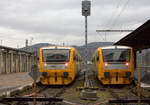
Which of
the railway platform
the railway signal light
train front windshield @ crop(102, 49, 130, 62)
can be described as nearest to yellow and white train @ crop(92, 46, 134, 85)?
train front windshield @ crop(102, 49, 130, 62)

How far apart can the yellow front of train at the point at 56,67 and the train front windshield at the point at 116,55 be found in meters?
2.18

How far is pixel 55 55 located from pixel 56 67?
798mm

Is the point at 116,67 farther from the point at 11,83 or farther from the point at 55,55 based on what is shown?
the point at 11,83

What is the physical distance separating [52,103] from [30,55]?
39323 millimetres

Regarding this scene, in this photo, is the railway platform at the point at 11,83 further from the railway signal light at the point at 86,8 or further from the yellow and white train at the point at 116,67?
the railway signal light at the point at 86,8

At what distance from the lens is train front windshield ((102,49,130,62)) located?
13.6 m

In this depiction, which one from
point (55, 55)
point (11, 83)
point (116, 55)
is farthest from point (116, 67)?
point (11, 83)

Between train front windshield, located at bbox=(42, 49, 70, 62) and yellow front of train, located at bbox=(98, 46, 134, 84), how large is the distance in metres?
2.23

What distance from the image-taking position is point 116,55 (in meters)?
13.7

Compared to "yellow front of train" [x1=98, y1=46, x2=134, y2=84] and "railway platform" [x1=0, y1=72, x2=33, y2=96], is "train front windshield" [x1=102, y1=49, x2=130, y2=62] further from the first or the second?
"railway platform" [x1=0, y1=72, x2=33, y2=96]

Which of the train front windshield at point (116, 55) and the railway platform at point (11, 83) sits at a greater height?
the train front windshield at point (116, 55)

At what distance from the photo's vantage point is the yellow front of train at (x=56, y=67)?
44.8ft

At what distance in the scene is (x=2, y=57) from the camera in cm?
3117

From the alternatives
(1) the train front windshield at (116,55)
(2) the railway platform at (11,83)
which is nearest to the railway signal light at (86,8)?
(1) the train front windshield at (116,55)
